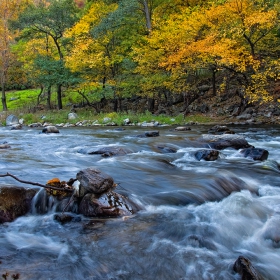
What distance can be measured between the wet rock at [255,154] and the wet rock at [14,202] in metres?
5.96

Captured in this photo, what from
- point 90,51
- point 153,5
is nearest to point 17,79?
point 90,51

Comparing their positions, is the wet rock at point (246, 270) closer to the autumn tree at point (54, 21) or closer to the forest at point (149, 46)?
the forest at point (149, 46)

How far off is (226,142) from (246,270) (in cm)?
713

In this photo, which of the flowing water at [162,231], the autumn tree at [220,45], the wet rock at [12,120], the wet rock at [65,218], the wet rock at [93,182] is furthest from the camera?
the wet rock at [12,120]

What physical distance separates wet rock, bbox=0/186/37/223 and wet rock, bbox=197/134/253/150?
6724mm

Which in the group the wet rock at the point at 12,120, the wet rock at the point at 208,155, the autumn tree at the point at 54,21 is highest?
the autumn tree at the point at 54,21

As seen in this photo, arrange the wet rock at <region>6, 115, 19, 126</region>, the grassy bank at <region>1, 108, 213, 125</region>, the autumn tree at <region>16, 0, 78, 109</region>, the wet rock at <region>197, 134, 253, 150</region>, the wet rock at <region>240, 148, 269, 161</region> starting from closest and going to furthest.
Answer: the wet rock at <region>240, 148, 269, 161</region> < the wet rock at <region>197, 134, 253, 150</region> < the grassy bank at <region>1, 108, 213, 125</region> < the wet rock at <region>6, 115, 19, 126</region> < the autumn tree at <region>16, 0, 78, 109</region>

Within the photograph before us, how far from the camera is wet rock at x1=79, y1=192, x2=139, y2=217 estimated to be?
4.23 meters

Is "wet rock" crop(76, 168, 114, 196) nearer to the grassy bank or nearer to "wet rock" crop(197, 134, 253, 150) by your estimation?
"wet rock" crop(197, 134, 253, 150)

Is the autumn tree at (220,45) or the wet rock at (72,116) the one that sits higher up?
the autumn tree at (220,45)

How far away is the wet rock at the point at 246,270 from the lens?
111 inches

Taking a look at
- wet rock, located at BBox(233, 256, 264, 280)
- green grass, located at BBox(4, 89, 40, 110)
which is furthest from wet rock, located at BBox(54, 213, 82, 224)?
green grass, located at BBox(4, 89, 40, 110)

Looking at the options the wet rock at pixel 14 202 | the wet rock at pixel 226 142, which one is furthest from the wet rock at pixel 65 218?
the wet rock at pixel 226 142

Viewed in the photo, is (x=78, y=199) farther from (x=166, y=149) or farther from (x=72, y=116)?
(x=72, y=116)
